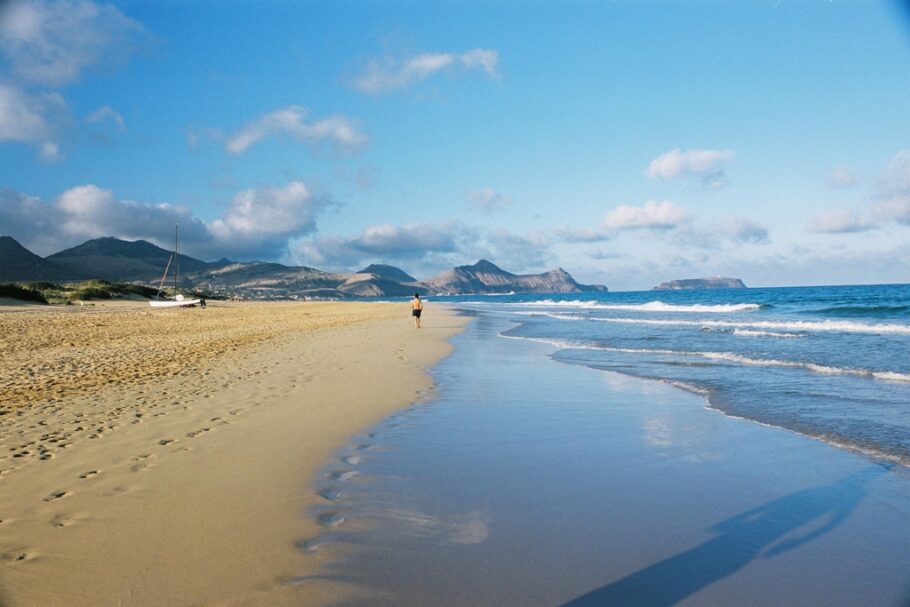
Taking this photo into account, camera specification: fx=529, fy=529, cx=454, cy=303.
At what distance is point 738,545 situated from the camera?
4176 millimetres

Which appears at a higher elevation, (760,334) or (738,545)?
(760,334)

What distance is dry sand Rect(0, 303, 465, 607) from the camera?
3.47 m

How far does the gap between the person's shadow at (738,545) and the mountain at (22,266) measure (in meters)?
139

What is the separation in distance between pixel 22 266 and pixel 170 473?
488 feet

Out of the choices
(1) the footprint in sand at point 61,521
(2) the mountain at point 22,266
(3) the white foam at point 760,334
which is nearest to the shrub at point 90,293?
(3) the white foam at point 760,334

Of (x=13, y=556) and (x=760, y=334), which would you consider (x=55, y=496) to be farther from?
(x=760, y=334)

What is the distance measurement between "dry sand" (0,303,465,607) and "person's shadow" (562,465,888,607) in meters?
1.85

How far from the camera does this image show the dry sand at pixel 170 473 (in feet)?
11.4

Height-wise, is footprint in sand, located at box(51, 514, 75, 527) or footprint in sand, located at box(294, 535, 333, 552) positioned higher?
footprint in sand, located at box(51, 514, 75, 527)

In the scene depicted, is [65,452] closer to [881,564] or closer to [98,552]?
[98,552]

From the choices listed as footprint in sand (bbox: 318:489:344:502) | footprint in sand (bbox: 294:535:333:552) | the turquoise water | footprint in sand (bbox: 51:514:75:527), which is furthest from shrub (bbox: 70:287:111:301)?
footprint in sand (bbox: 294:535:333:552)

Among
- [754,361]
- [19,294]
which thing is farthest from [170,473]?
[19,294]

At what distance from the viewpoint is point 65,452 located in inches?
240

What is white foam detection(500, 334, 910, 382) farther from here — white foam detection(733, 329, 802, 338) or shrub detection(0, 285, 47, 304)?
shrub detection(0, 285, 47, 304)
